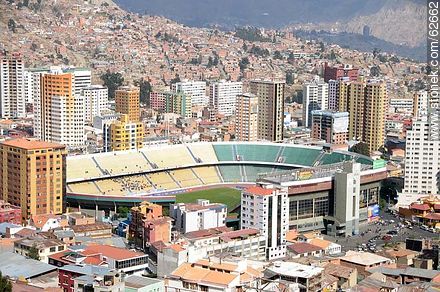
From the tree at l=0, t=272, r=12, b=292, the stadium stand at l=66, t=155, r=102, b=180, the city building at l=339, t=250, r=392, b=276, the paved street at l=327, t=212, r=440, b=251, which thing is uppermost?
the stadium stand at l=66, t=155, r=102, b=180

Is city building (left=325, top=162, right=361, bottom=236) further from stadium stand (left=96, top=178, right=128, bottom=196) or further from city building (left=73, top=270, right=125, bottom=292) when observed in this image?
city building (left=73, top=270, right=125, bottom=292)

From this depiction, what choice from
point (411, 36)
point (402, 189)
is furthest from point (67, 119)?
point (411, 36)

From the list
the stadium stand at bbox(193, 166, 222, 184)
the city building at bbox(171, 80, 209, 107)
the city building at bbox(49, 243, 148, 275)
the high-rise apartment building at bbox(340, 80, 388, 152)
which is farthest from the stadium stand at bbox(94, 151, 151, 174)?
the city building at bbox(171, 80, 209, 107)

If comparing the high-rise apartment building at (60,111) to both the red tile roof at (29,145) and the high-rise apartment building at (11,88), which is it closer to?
the high-rise apartment building at (11,88)

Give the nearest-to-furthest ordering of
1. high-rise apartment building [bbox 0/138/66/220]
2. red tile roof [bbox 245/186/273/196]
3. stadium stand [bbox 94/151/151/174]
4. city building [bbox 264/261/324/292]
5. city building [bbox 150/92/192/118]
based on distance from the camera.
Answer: city building [bbox 264/261/324/292] → red tile roof [bbox 245/186/273/196] → high-rise apartment building [bbox 0/138/66/220] → stadium stand [bbox 94/151/151/174] → city building [bbox 150/92/192/118]

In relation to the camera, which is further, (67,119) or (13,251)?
(67,119)

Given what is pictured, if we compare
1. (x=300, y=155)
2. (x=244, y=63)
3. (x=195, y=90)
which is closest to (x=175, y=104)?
(x=195, y=90)

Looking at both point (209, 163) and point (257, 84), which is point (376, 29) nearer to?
point (257, 84)

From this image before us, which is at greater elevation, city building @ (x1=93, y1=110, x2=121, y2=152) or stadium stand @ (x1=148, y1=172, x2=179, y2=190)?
city building @ (x1=93, y1=110, x2=121, y2=152)
